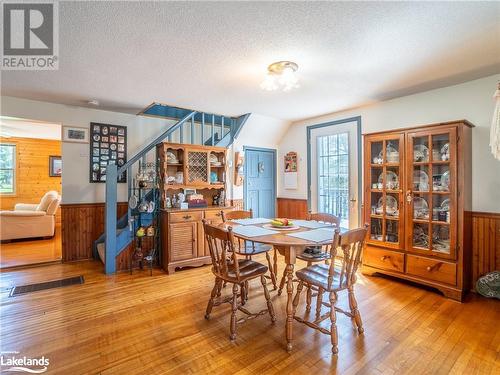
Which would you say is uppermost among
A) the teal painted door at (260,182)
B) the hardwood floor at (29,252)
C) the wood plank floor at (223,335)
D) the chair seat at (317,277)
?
the teal painted door at (260,182)

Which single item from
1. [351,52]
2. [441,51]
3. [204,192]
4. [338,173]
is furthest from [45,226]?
[441,51]

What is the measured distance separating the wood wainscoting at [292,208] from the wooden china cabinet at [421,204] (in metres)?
1.48

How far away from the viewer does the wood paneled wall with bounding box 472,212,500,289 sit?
9.13 ft

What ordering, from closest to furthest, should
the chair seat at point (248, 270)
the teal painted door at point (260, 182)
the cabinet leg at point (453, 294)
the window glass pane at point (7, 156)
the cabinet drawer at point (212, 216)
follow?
the chair seat at point (248, 270) → the cabinet leg at point (453, 294) → the cabinet drawer at point (212, 216) → the teal painted door at point (260, 182) → the window glass pane at point (7, 156)

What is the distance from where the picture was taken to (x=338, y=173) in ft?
13.9

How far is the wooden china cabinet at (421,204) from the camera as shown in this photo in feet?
8.83

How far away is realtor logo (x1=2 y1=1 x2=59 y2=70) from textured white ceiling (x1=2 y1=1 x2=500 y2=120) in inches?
2.8

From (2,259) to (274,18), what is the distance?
16.5 ft

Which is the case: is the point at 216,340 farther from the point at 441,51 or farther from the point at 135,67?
the point at 441,51

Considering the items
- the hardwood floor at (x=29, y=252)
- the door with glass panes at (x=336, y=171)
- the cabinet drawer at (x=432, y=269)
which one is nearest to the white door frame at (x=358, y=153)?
the door with glass panes at (x=336, y=171)

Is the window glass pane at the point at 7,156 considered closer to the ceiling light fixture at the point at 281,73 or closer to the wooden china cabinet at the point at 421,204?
the ceiling light fixture at the point at 281,73

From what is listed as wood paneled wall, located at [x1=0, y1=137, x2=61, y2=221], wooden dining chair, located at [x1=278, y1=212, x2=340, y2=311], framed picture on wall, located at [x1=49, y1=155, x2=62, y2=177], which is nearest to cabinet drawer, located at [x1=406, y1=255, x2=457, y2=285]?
wooden dining chair, located at [x1=278, y1=212, x2=340, y2=311]

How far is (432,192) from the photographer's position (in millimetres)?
2893

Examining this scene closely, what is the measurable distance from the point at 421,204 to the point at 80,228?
479 centimetres
